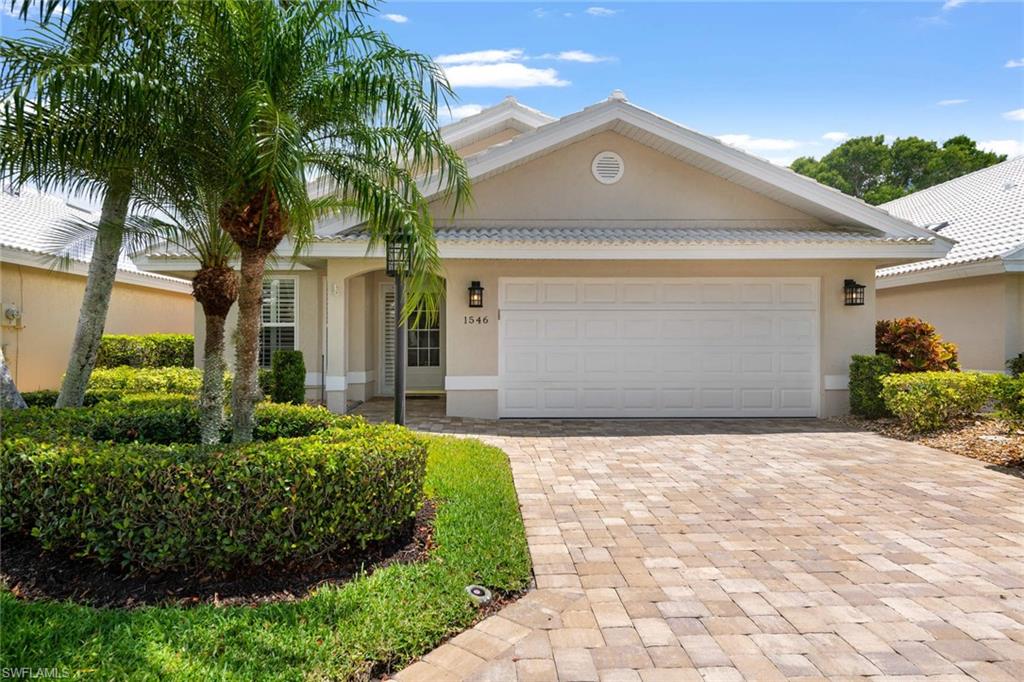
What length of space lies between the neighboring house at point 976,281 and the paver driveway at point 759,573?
19.8 ft

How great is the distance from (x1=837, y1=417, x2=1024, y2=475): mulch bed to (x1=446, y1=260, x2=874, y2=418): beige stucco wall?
140 cm

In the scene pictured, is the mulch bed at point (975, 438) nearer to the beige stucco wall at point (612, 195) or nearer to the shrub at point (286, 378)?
the beige stucco wall at point (612, 195)

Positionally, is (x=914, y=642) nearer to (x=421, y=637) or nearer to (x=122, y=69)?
(x=421, y=637)

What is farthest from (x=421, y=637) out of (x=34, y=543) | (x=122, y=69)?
(x=122, y=69)

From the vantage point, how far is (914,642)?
3316mm

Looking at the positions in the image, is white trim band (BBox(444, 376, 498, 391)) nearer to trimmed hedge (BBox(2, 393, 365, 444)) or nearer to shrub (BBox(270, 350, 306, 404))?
shrub (BBox(270, 350, 306, 404))

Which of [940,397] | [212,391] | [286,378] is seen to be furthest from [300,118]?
[940,397]

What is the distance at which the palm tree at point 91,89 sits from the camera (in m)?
4.07

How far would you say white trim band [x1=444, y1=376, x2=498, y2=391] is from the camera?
426 inches

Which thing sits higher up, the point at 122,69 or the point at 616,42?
the point at 616,42

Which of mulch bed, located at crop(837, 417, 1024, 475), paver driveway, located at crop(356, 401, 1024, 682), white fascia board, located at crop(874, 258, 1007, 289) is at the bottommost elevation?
paver driveway, located at crop(356, 401, 1024, 682)

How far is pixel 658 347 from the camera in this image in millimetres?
10992

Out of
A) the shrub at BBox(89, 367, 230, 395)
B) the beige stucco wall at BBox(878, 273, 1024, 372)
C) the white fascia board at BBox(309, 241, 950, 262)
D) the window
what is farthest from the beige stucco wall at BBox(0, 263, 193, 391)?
the beige stucco wall at BBox(878, 273, 1024, 372)

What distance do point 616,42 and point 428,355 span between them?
8216 mm
